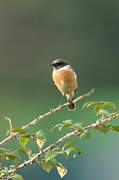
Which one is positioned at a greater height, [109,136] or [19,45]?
[19,45]

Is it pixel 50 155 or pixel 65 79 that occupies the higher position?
pixel 65 79

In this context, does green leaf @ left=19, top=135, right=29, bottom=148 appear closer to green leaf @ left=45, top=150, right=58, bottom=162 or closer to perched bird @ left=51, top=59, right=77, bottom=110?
green leaf @ left=45, top=150, right=58, bottom=162

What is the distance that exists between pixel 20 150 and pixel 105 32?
8291mm

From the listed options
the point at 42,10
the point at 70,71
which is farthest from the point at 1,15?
the point at 70,71

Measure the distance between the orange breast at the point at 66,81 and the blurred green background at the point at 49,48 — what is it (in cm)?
233

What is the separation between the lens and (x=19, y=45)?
8.38 m

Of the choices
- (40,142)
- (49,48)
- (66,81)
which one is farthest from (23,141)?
(49,48)

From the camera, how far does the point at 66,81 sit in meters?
1.91

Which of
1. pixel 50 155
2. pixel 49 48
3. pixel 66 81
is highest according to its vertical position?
pixel 49 48

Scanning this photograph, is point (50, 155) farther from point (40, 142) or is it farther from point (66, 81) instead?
point (66, 81)

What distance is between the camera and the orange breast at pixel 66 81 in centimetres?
188

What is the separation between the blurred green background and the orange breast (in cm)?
233

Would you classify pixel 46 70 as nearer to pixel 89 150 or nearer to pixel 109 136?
pixel 109 136

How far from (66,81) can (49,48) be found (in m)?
6.29
